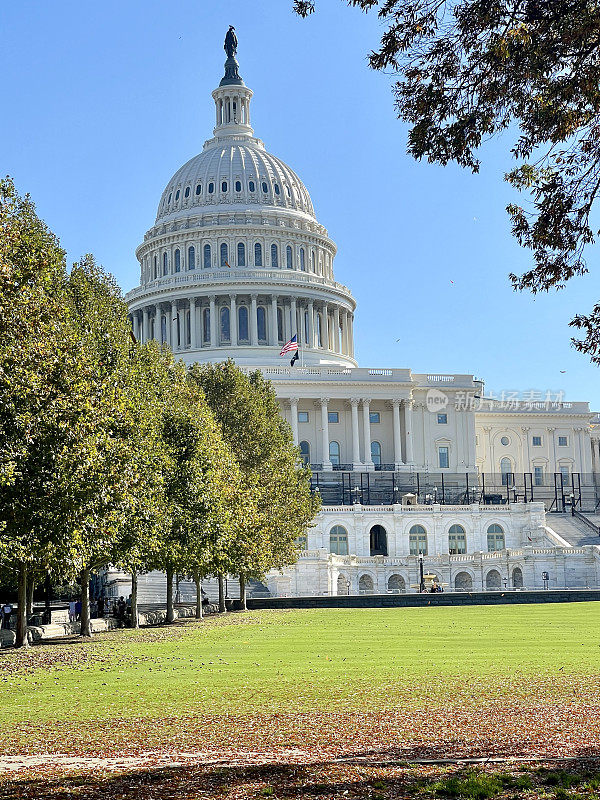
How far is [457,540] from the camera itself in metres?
109

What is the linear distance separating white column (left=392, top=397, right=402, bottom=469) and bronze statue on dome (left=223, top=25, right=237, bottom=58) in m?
76.3

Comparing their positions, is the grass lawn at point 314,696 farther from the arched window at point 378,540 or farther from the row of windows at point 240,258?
the row of windows at point 240,258

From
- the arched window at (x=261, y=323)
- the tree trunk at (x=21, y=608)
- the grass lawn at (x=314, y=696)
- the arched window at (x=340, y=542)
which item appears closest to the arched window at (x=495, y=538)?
the arched window at (x=340, y=542)

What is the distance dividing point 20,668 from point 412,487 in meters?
96.9

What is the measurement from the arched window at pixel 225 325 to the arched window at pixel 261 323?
424cm

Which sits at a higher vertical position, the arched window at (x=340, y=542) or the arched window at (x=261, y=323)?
the arched window at (x=261, y=323)

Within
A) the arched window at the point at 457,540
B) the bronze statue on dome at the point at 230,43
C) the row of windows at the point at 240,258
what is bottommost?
the arched window at the point at 457,540

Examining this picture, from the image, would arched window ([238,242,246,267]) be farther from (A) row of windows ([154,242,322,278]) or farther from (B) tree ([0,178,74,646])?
(B) tree ([0,178,74,646])

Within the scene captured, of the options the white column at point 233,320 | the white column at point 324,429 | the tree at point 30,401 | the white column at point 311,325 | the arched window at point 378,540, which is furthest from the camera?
the white column at point 311,325

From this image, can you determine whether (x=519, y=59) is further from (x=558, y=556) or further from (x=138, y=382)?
(x=558, y=556)

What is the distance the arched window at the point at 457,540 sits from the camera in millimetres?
108438

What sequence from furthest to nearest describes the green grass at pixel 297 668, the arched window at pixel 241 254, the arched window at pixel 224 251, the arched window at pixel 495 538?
the arched window at pixel 241 254, the arched window at pixel 224 251, the arched window at pixel 495 538, the green grass at pixel 297 668

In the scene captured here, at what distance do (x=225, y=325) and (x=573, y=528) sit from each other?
65.3 meters

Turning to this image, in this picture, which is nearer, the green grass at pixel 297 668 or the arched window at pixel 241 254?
the green grass at pixel 297 668
